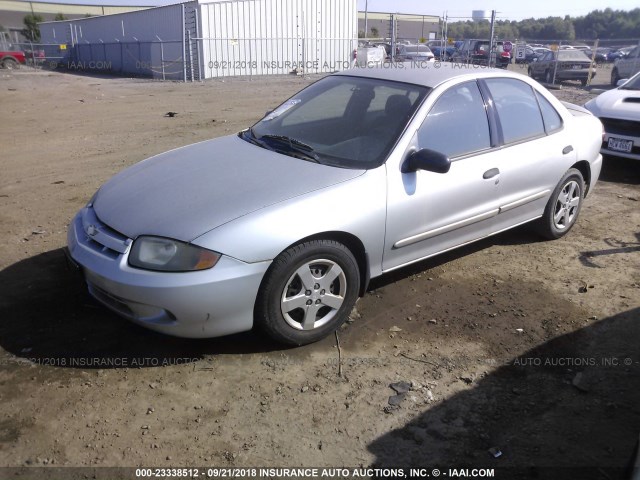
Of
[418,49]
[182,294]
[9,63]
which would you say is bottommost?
[182,294]

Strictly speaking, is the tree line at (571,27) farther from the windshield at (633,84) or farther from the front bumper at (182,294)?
the front bumper at (182,294)

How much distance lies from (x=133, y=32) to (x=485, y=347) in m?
35.6

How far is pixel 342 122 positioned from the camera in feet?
14.2

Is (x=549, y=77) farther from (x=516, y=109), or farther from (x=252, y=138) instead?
(x=252, y=138)

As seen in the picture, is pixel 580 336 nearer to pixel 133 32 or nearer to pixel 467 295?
pixel 467 295

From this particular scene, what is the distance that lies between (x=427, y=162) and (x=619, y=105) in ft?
18.3

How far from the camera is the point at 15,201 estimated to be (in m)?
6.25

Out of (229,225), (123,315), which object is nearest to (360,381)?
(229,225)

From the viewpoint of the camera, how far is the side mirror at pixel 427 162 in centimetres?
365

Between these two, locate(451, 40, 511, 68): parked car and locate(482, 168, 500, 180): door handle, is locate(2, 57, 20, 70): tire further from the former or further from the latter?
locate(482, 168, 500, 180): door handle

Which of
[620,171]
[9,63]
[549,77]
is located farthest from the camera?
[9,63]

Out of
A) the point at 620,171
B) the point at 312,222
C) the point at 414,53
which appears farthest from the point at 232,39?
the point at 312,222

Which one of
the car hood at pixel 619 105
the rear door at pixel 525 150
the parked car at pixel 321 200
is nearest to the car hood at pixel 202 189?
the parked car at pixel 321 200

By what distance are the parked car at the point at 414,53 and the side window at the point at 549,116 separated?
80.3 feet
